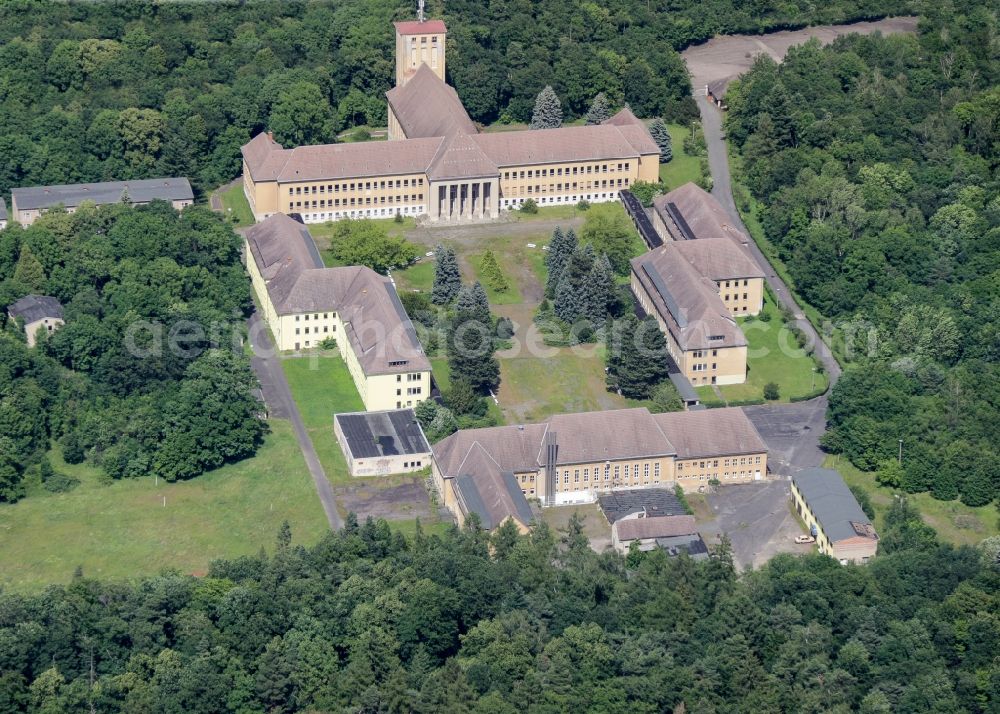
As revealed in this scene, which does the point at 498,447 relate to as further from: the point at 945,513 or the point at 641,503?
the point at 945,513

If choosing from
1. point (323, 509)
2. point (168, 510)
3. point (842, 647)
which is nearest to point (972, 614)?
point (842, 647)

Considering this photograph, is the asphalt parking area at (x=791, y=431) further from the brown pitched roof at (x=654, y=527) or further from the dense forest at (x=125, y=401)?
the dense forest at (x=125, y=401)

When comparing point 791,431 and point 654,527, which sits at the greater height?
point 654,527

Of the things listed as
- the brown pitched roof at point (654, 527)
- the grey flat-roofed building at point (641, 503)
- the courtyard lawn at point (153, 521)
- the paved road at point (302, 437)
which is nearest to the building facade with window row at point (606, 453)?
the grey flat-roofed building at point (641, 503)

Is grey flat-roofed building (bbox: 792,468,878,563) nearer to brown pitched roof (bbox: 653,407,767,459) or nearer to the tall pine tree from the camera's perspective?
brown pitched roof (bbox: 653,407,767,459)

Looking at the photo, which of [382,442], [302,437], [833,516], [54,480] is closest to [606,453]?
[382,442]
